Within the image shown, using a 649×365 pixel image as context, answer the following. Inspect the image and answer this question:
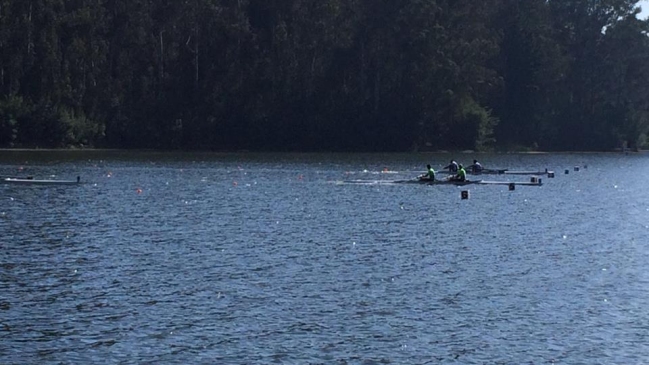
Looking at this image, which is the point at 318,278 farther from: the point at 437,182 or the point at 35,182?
the point at 35,182

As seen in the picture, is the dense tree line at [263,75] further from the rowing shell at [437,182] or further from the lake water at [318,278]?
the lake water at [318,278]

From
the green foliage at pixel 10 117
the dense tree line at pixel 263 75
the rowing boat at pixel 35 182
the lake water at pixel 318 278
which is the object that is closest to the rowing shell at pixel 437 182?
the lake water at pixel 318 278

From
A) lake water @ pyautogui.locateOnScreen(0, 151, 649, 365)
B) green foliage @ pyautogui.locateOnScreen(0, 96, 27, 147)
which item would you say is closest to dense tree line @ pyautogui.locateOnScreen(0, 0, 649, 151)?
green foliage @ pyautogui.locateOnScreen(0, 96, 27, 147)

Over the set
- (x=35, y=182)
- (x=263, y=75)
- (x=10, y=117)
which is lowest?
(x=35, y=182)

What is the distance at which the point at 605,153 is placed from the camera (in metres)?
179

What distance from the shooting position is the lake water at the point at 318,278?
27.6 m

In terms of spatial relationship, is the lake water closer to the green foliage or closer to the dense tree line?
the green foliage

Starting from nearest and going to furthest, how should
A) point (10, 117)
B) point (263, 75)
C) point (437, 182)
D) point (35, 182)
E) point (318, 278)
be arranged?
point (318, 278), point (35, 182), point (437, 182), point (10, 117), point (263, 75)

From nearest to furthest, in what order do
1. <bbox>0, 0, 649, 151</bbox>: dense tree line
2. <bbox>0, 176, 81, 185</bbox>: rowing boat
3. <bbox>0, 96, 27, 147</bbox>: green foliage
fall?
<bbox>0, 176, 81, 185</bbox>: rowing boat, <bbox>0, 96, 27, 147</bbox>: green foliage, <bbox>0, 0, 649, 151</bbox>: dense tree line

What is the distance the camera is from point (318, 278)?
1483 inches

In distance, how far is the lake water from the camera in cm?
2761

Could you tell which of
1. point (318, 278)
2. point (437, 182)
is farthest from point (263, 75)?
point (318, 278)

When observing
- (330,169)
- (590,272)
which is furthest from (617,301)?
(330,169)

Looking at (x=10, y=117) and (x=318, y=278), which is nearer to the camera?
(x=318, y=278)
